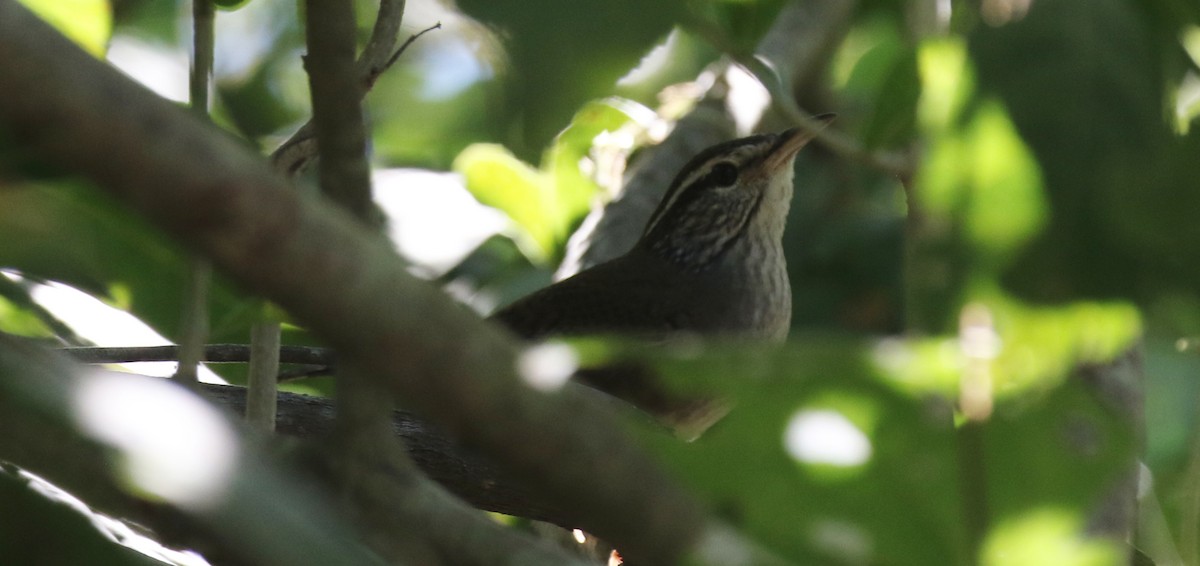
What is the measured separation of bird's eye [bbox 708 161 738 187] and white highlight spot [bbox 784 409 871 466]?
3318mm

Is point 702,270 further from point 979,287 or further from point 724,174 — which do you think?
point 979,287

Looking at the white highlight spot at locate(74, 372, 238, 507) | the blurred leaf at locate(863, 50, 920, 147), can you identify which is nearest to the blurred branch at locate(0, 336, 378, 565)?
the white highlight spot at locate(74, 372, 238, 507)

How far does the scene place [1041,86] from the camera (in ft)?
2.79

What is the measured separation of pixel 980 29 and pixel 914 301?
203 millimetres

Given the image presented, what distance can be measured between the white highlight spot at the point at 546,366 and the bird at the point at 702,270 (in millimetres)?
2744

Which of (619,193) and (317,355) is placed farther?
(619,193)

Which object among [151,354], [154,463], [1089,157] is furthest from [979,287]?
[151,354]

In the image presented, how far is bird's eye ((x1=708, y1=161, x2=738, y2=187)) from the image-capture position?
4254 mm

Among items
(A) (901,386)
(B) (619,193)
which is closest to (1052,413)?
(A) (901,386)

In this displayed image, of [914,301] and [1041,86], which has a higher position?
[1041,86]

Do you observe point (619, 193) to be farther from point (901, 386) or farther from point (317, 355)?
point (901, 386)

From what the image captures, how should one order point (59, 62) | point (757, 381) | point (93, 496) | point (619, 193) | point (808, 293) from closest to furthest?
point (59, 62) → point (757, 381) → point (93, 496) → point (619, 193) → point (808, 293)

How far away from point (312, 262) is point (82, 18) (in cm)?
135

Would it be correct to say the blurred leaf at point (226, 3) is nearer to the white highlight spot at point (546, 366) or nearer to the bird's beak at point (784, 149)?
the white highlight spot at point (546, 366)
